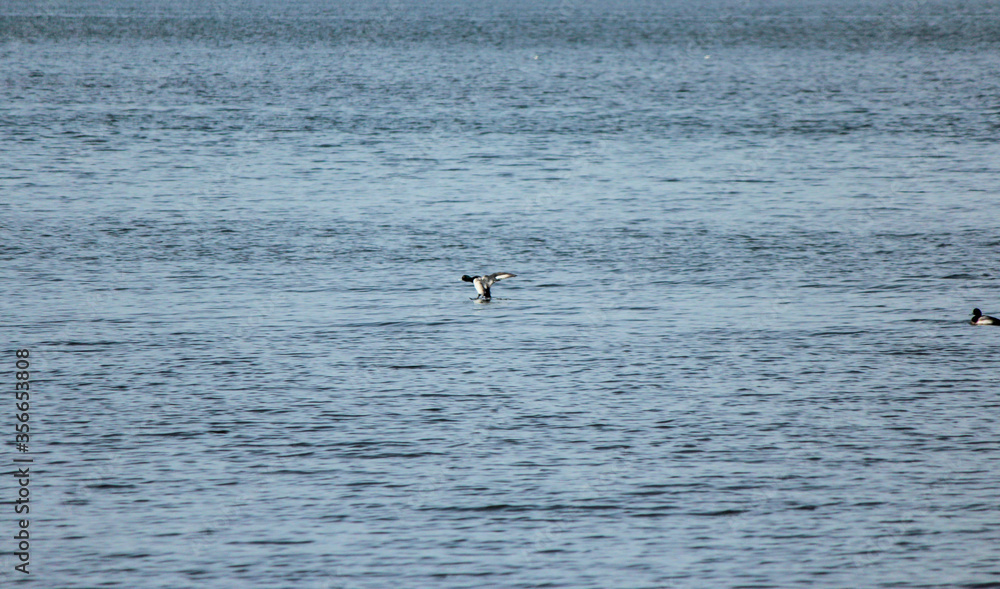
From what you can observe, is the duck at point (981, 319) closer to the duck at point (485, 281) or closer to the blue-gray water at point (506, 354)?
the blue-gray water at point (506, 354)

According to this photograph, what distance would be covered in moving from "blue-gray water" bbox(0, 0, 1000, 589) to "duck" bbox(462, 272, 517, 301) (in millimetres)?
762

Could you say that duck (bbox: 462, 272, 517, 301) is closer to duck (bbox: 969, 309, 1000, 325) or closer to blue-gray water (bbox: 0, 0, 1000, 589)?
blue-gray water (bbox: 0, 0, 1000, 589)

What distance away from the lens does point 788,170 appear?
158 ft

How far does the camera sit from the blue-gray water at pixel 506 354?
1684cm

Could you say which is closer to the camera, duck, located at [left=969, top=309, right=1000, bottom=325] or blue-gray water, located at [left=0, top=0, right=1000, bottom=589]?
blue-gray water, located at [left=0, top=0, right=1000, bottom=589]

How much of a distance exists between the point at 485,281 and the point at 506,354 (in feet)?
14.1

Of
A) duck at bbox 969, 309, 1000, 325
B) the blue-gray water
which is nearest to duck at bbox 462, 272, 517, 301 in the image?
the blue-gray water

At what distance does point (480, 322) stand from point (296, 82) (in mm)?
64982

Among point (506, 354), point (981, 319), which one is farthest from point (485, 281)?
point (981, 319)

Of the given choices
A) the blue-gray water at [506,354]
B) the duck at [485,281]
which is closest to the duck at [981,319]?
the blue-gray water at [506,354]

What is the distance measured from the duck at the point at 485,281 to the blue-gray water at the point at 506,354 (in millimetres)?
762

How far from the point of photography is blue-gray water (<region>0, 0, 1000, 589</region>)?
16.8 m

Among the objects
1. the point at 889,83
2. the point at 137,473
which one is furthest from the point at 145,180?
the point at 889,83

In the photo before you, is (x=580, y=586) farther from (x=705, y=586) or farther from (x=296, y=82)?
(x=296, y=82)
